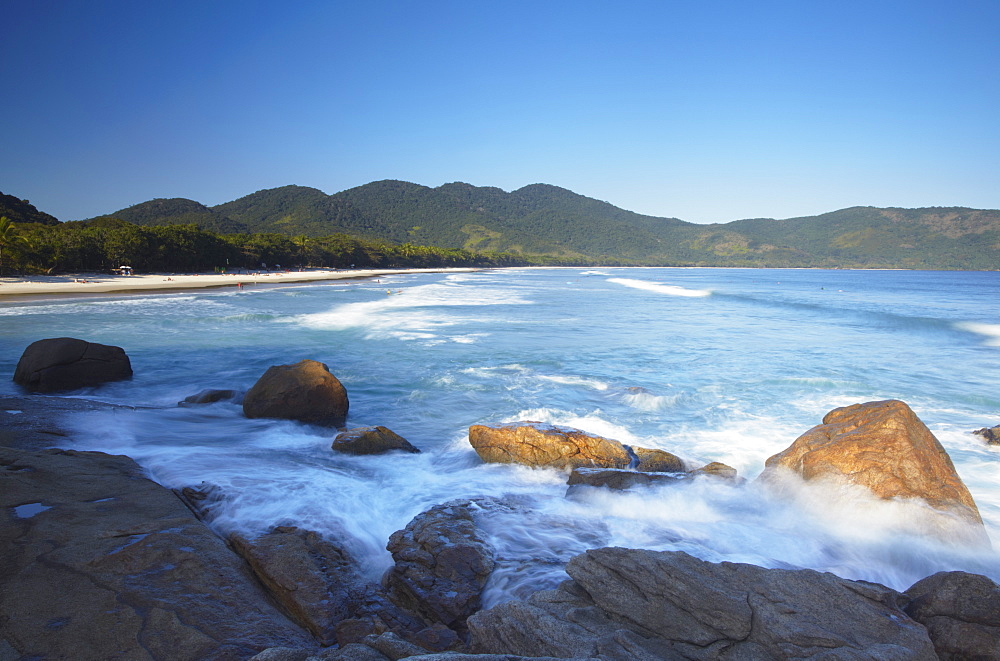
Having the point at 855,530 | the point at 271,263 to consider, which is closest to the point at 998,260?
the point at 271,263

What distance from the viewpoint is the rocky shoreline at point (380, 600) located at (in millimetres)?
3102

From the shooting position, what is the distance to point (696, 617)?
343 centimetres

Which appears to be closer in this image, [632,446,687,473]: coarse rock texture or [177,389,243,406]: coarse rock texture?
[632,446,687,473]: coarse rock texture

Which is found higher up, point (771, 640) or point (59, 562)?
point (59, 562)

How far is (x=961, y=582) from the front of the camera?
3.68 meters

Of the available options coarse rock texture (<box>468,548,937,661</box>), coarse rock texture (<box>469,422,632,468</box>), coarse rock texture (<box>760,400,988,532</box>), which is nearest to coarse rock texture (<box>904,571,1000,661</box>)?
coarse rock texture (<box>468,548,937,661</box>)

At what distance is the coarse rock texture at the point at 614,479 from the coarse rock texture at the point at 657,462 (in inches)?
25.7

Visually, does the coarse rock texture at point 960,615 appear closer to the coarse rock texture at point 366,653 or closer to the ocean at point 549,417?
the ocean at point 549,417

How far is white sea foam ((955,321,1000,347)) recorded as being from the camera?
76.0 feet

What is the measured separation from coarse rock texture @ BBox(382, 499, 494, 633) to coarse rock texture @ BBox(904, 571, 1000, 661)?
327cm

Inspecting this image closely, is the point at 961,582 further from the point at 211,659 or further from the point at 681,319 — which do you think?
the point at 681,319

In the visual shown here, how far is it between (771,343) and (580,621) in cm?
2093

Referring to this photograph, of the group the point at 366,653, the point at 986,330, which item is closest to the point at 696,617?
the point at 366,653

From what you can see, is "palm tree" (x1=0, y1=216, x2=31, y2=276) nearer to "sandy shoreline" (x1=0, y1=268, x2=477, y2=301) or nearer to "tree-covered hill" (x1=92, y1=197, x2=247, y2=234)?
"sandy shoreline" (x1=0, y1=268, x2=477, y2=301)
